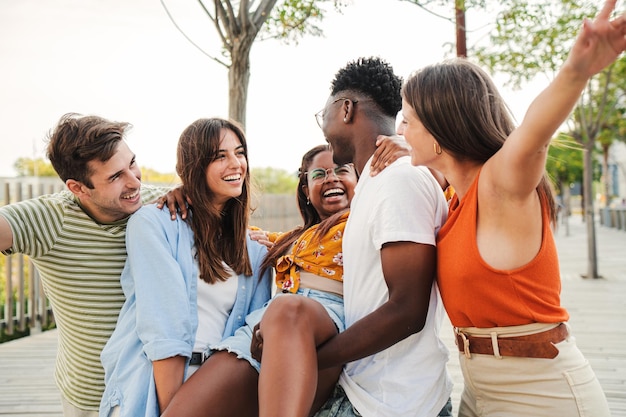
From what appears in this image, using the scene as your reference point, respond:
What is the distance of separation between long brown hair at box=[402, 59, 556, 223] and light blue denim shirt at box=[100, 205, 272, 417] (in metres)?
1.14

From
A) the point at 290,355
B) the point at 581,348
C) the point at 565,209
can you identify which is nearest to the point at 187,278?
the point at 290,355

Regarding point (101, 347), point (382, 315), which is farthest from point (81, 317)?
point (382, 315)

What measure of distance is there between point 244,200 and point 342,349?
107cm

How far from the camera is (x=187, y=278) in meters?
2.54

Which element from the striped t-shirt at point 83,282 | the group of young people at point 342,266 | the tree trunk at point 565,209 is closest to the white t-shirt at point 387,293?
the group of young people at point 342,266

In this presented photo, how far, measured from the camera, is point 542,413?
195cm

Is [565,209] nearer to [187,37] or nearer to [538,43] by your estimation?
[538,43]

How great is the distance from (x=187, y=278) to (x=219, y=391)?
21.4 inches

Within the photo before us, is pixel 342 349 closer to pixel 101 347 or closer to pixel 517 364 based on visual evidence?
pixel 517 364

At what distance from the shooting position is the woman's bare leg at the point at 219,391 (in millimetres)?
2137

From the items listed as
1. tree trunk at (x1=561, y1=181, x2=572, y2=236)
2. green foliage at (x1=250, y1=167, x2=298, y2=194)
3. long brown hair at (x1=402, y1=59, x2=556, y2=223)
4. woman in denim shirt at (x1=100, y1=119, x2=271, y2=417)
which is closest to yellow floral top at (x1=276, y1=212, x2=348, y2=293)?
woman in denim shirt at (x1=100, y1=119, x2=271, y2=417)

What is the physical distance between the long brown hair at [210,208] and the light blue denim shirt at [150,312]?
0.27 feet

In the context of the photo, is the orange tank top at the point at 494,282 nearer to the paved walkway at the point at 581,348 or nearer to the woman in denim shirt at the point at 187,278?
the woman in denim shirt at the point at 187,278

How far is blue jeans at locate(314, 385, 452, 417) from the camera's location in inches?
89.0
